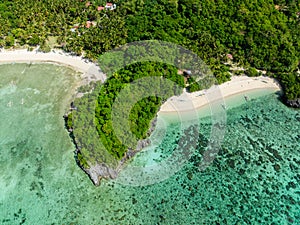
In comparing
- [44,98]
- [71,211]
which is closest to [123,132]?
[71,211]

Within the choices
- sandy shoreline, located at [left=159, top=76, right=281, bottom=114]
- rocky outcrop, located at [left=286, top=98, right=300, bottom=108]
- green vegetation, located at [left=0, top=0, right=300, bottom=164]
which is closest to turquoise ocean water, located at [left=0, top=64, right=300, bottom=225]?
rocky outcrop, located at [left=286, top=98, right=300, bottom=108]

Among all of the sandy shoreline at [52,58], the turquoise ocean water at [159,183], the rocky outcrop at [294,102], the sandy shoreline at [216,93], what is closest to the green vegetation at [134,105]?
the sandy shoreline at [216,93]

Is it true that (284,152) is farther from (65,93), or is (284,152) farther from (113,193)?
(65,93)

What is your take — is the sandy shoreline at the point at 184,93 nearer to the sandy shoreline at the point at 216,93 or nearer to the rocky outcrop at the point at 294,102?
the sandy shoreline at the point at 216,93

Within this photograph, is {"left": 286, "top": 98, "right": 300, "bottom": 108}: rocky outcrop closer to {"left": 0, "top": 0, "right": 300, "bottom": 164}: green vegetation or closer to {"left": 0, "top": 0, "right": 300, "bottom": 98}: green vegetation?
{"left": 0, "top": 0, "right": 300, "bottom": 164}: green vegetation

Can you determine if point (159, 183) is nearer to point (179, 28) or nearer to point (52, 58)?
point (52, 58)

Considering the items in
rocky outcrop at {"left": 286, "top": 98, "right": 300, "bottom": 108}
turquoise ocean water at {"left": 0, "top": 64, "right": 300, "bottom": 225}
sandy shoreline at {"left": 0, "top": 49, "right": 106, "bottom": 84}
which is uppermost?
sandy shoreline at {"left": 0, "top": 49, "right": 106, "bottom": 84}

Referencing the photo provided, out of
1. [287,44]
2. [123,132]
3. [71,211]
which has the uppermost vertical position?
[287,44]
